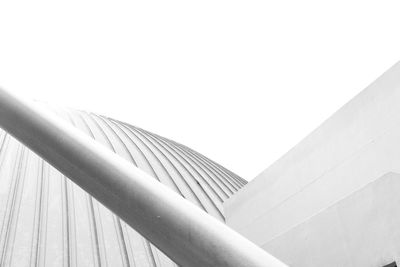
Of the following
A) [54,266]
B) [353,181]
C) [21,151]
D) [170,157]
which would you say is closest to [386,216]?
[353,181]

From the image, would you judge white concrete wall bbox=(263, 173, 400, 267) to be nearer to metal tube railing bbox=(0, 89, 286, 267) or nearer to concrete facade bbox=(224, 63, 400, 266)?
concrete facade bbox=(224, 63, 400, 266)

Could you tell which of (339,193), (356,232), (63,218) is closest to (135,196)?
(356,232)

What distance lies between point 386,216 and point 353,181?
1396 mm

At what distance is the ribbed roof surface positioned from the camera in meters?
7.65

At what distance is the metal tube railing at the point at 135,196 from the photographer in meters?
1.18

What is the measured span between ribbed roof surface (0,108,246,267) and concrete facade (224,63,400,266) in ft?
6.64

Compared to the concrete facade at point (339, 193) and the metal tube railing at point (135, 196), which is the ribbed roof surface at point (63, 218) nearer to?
the concrete facade at point (339, 193)

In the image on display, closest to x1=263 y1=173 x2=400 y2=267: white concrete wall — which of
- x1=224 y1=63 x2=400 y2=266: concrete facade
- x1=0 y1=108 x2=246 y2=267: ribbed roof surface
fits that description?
x1=224 y1=63 x2=400 y2=266: concrete facade

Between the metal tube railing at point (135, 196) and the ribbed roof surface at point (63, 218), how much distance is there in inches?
238

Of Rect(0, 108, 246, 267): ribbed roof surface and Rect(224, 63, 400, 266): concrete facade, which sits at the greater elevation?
Rect(0, 108, 246, 267): ribbed roof surface

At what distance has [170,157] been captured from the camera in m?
13.6

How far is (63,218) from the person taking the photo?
8.59 meters

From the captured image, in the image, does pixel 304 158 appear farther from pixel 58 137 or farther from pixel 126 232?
pixel 58 137

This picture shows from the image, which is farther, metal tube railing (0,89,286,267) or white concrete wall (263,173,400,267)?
white concrete wall (263,173,400,267)
